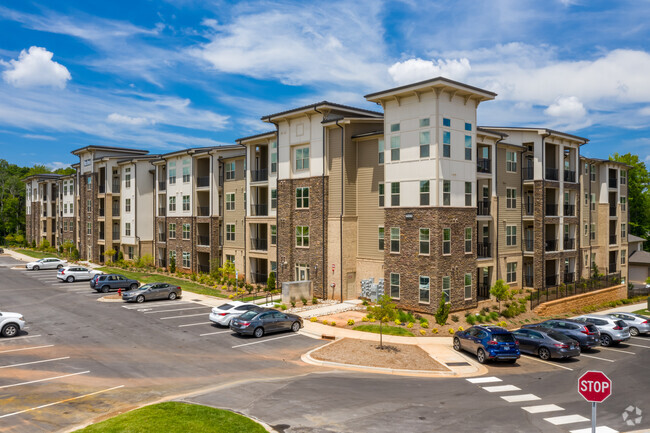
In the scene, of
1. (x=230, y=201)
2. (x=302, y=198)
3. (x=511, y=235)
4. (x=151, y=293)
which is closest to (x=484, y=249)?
(x=511, y=235)

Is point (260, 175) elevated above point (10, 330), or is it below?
above

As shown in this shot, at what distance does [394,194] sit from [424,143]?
402cm

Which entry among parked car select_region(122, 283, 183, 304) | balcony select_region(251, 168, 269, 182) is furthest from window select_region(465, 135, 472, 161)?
parked car select_region(122, 283, 183, 304)

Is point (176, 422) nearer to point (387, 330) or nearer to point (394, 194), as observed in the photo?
point (387, 330)

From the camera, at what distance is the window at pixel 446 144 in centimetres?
3008

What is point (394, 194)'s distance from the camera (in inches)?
1265

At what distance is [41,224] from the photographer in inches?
3383

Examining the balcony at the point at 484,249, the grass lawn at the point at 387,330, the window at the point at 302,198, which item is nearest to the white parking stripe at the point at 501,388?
the grass lawn at the point at 387,330

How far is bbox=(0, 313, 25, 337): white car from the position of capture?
2472cm

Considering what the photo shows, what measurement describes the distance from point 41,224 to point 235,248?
57.8 m

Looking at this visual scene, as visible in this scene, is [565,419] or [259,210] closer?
[565,419]

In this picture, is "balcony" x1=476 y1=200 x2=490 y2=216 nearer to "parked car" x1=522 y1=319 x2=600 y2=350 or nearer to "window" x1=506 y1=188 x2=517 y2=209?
"window" x1=506 y1=188 x2=517 y2=209

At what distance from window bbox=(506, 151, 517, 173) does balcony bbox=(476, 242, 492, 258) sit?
7.25 m

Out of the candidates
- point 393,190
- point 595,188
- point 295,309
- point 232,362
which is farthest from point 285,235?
point 595,188
